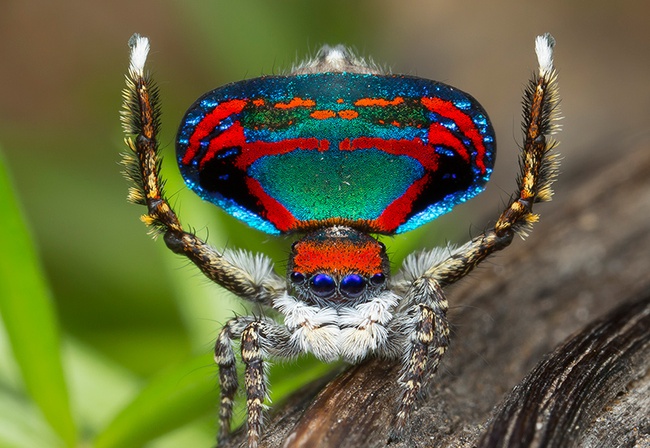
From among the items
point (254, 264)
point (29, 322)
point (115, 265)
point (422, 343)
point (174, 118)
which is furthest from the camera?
point (174, 118)

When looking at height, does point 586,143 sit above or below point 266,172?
above

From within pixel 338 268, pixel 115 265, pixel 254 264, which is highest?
pixel 115 265

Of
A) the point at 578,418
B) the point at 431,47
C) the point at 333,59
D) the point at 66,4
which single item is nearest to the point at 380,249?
the point at 333,59

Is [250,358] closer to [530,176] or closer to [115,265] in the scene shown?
[530,176]

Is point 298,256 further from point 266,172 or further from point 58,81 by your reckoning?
point 58,81

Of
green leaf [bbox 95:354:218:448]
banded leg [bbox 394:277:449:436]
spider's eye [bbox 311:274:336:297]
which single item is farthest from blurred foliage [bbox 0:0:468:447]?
banded leg [bbox 394:277:449:436]

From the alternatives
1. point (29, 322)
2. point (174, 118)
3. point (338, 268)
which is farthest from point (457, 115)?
point (174, 118)
